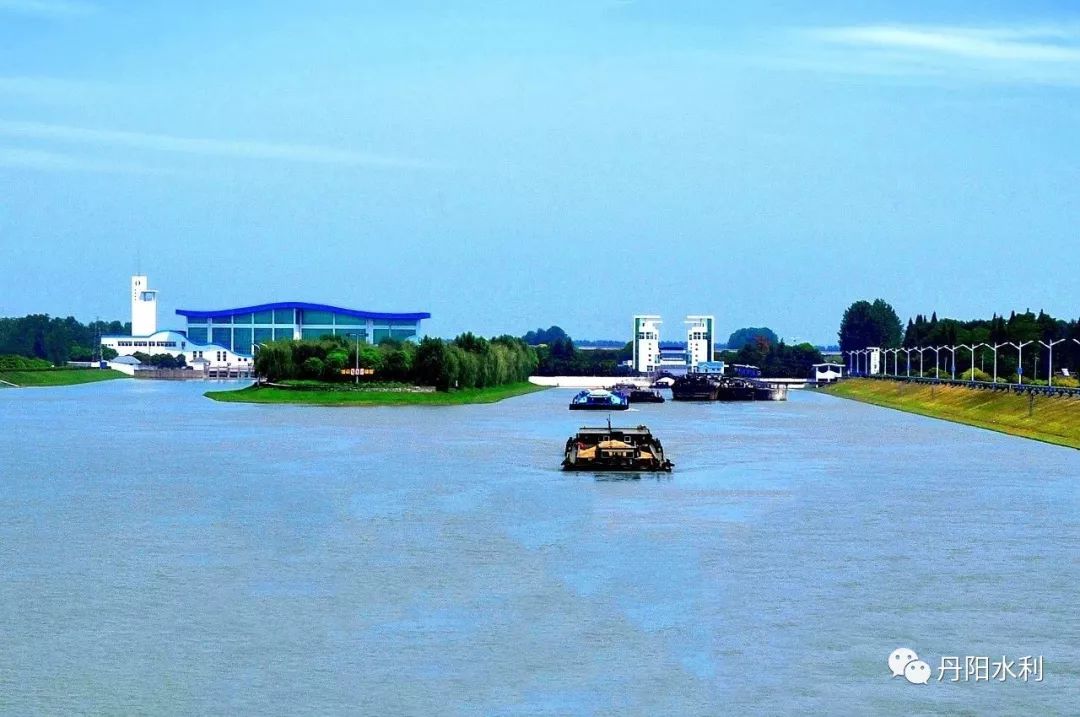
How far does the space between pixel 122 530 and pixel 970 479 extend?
2047 cm

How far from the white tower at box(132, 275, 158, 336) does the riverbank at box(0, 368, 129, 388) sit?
31773 mm

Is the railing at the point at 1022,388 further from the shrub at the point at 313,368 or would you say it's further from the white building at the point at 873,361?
the white building at the point at 873,361

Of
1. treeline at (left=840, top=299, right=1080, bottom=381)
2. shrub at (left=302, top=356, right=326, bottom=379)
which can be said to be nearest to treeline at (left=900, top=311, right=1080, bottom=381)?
treeline at (left=840, top=299, right=1080, bottom=381)

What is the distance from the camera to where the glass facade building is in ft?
554

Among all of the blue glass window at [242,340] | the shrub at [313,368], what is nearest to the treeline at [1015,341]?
the shrub at [313,368]

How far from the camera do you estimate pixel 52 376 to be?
132 metres

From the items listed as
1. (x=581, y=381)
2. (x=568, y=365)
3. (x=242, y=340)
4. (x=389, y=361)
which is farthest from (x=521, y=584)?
(x=242, y=340)

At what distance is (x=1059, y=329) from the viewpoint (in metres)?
110

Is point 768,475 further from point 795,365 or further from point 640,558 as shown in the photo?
point 795,365

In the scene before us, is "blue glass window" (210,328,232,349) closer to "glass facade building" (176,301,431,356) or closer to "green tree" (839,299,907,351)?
"glass facade building" (176,301,431,356)

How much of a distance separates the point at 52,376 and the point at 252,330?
4172 centimetres

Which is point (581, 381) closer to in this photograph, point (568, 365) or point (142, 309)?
point (568, 365)

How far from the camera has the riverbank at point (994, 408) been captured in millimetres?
55562

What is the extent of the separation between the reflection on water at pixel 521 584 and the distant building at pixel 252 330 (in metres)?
127
